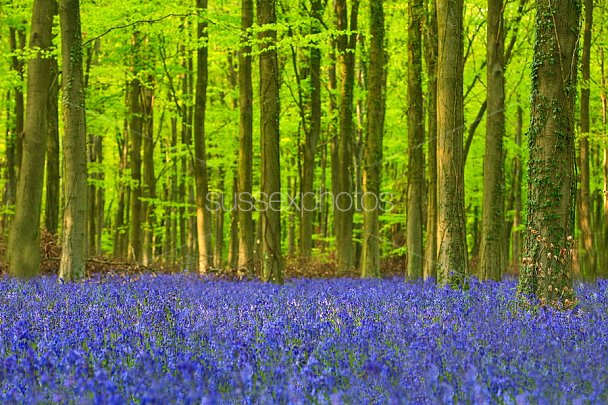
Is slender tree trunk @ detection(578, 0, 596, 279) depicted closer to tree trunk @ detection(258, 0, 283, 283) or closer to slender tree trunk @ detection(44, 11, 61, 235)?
tree trunk @ detection(258, 0, 283, 283)

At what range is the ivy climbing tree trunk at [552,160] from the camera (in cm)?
788

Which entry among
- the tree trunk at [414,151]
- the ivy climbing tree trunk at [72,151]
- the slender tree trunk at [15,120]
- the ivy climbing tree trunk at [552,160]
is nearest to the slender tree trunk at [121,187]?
the slender tree trunk at [15,120]

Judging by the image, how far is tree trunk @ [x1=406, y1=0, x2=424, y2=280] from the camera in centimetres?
1528

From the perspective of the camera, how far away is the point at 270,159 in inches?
491

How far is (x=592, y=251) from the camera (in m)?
19.2

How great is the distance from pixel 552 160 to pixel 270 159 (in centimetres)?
580

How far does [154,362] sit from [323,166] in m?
27.1

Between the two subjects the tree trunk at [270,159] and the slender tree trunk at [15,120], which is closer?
the tree trunk at [270,159]

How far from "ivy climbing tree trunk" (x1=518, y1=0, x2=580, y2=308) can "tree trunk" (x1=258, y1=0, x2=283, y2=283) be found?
18.0ft

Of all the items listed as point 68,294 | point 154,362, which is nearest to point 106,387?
point 154,362

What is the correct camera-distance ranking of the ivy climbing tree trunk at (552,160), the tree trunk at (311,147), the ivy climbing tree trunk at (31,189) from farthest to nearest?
the tree trunk at (311,147) → the ivy climbing tree trunk at (31,189) → the ivy climbing tree trunk at (552,160)

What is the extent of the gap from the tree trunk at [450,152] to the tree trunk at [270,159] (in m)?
3.21

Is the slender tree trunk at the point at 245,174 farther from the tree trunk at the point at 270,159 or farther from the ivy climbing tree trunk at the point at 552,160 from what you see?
the ivy climbing tree trunk at the point at 552,160

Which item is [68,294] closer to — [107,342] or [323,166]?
[107,342]
